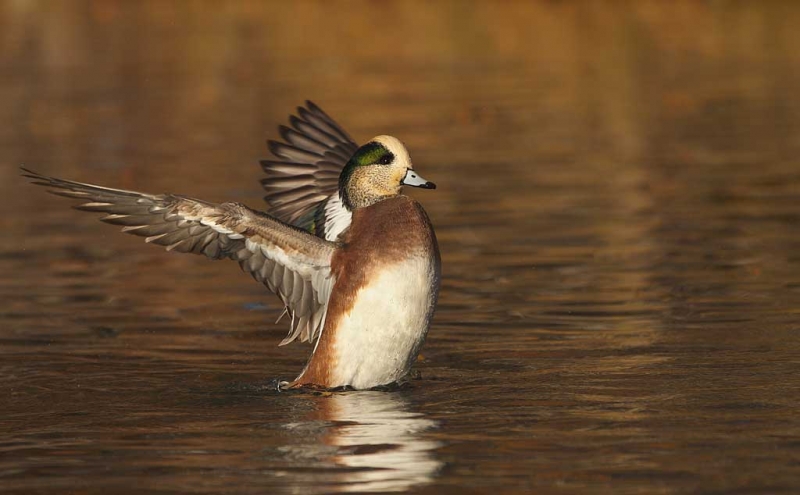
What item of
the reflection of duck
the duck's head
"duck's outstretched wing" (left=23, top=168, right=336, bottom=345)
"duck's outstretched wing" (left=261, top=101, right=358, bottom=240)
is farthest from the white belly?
"duck's outstretched wing" (left=261, top=101, right=358, bottom=240)

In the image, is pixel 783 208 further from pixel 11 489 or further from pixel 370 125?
pixel 11 489

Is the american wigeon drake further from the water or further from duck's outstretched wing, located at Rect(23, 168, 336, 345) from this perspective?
the water

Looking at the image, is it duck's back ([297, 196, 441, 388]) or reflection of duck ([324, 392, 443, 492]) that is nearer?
reflection of duck ([324, 392, 443, 492])

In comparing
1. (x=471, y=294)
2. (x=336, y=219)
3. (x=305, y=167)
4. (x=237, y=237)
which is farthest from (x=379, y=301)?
(x=471, y=294)

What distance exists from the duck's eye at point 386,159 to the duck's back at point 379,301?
0.26 meters

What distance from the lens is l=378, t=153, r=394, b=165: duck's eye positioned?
7.60 m

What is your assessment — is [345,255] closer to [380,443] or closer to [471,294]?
[380,443]

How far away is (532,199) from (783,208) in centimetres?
190

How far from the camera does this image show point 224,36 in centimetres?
2875

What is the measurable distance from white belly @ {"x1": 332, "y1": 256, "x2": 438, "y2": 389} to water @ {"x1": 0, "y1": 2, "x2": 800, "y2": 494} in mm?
147

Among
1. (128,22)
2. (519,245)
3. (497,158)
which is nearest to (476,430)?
(519,245)

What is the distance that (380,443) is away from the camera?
6.30 metres

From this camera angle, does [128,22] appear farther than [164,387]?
Yes

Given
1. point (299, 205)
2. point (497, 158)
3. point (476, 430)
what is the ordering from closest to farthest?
point (476, 430) < point (299, 205) < point (497, 158)
